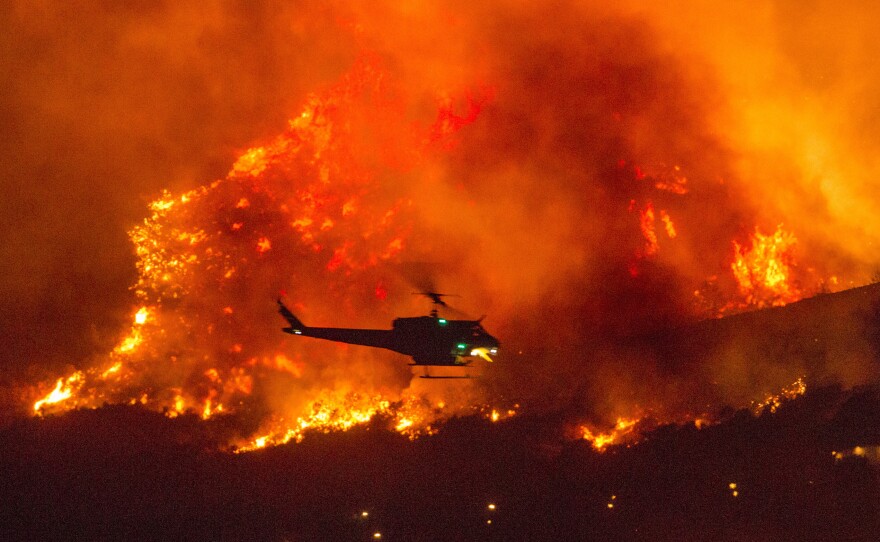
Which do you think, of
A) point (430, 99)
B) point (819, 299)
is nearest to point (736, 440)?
point (819, 299)

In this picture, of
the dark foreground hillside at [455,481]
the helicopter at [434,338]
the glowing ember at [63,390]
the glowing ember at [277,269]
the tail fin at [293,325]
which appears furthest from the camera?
the dark foreground hillside at [455,481]

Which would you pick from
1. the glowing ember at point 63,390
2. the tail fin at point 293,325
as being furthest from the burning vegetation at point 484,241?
the tail fin at point 293,325

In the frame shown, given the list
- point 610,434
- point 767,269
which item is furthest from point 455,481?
point 767,269

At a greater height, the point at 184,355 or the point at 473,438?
the point at 184,355

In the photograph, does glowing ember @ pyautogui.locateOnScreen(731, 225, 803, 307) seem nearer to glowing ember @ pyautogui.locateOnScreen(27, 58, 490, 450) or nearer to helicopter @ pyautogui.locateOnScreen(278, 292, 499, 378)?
glowing ember @ pyautogui.locateOnScreen(27, 58, 490, 450)

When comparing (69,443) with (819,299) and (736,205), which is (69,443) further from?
(819,299)

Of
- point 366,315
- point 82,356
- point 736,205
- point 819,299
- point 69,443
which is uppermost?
point 736,205

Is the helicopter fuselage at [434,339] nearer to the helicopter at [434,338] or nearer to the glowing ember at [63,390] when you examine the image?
the helicopter at [434,338]

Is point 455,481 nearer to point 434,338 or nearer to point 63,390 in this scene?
point 434,338

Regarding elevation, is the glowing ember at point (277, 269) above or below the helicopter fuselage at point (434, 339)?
above

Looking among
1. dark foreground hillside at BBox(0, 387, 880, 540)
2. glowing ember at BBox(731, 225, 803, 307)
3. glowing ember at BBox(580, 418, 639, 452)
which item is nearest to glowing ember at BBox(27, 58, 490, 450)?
dark foreground hillside at BBox(0, 387, 880, 540)
